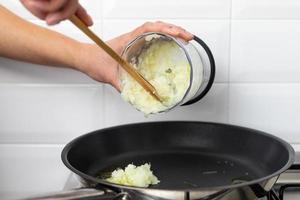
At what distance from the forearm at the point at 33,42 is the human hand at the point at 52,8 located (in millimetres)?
323

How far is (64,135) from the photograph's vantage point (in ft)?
2.76

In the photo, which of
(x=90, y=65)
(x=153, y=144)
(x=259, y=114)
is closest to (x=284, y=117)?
(x=259, y=114)

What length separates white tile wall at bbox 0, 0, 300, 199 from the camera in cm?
79

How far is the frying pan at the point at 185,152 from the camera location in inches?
27.8

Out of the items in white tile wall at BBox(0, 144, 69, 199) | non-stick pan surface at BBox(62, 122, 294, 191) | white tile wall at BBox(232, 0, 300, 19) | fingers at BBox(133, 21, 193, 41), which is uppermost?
white tile wall at BBox(232, 0, 300, 19)

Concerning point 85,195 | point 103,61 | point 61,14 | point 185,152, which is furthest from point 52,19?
point 185,152

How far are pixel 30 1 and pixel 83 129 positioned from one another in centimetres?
45

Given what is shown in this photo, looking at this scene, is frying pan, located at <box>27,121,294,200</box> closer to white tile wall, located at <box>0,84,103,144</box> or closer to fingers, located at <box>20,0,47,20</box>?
white tile wall, located at <box>0,84,103,144</box>

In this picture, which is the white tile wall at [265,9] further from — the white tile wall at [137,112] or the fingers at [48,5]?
the fingers at [48,5]

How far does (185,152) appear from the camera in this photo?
0.79 m

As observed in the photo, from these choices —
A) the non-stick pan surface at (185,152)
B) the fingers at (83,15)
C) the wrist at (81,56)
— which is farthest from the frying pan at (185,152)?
the fingers at (83,15)

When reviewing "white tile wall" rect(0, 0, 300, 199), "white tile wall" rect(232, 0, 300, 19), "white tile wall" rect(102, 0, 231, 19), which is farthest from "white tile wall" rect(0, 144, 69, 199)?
"white tile wall" rect(232, 0, 300, 19)

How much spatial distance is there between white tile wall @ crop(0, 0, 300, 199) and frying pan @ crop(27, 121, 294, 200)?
2.0 inches

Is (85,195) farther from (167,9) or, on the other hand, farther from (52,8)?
(167,9)
